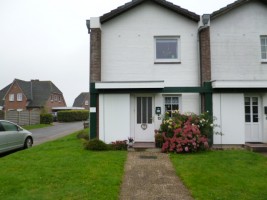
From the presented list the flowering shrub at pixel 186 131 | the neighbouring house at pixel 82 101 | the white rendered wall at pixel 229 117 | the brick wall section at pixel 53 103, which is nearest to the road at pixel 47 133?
the flowering shrub at pixel 186 131

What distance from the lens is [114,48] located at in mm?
12664

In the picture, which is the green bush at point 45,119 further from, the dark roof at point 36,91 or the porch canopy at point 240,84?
the porch canopy at point 240,84

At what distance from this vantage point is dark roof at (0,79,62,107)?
4928 cm

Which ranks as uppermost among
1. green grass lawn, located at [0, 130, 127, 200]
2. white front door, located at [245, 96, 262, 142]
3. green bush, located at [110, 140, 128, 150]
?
white front door, located at [245, 96, 262, 142]

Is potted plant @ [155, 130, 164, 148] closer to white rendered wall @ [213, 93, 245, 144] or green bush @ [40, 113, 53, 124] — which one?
white rendered wall @ [213, 93, 245, 144]

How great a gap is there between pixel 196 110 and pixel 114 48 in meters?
4.90

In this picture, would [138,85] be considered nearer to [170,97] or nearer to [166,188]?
[170,97]

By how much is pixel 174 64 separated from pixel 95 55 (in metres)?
3.75

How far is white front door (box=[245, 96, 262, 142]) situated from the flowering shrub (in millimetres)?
2159

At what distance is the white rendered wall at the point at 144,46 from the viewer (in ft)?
41.1

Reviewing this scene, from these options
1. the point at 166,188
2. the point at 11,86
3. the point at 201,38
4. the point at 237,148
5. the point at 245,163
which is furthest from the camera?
the point at 11,86

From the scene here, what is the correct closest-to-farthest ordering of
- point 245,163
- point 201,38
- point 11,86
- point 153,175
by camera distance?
1. point 153,175
2. point 245,163
3. point 201,38
4. point 11,86

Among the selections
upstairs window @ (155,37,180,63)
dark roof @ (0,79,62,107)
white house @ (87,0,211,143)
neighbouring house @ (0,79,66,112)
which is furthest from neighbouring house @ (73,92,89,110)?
upstairs window @ (155,37,180,63)

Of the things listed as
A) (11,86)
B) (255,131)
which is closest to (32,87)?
(11,86)
